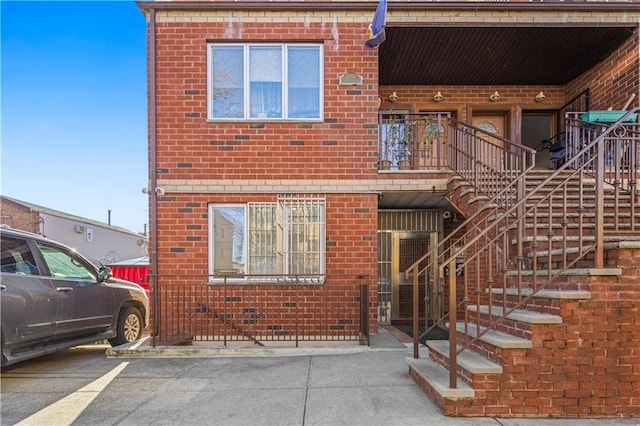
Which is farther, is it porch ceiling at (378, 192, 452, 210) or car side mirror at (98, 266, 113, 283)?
porch ceiling at (378, 192, 452, 210)

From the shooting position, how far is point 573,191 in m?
5.69

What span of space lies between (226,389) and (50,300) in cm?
279

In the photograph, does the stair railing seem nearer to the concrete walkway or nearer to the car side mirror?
the concrete walkway

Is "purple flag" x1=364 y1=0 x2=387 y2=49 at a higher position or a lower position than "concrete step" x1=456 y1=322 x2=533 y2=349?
higher

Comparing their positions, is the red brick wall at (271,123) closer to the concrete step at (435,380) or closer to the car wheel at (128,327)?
the car wheel at (128,327)

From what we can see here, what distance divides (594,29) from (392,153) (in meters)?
4.58

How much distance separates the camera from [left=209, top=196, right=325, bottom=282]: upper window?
21.5 ft

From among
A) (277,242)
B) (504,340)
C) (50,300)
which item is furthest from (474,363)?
(50,300)

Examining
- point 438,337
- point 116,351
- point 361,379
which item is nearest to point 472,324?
point 361,379

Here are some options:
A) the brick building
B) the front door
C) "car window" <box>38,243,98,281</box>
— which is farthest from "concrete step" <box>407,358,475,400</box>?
"car window" <box>38,243,98,281</box>

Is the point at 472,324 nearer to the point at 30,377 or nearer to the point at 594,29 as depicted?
the point at 30,377

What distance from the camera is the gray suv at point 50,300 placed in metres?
4.23

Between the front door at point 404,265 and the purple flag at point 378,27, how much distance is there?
14.2 ft

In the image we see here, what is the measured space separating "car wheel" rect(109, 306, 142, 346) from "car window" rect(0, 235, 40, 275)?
1.76 m
